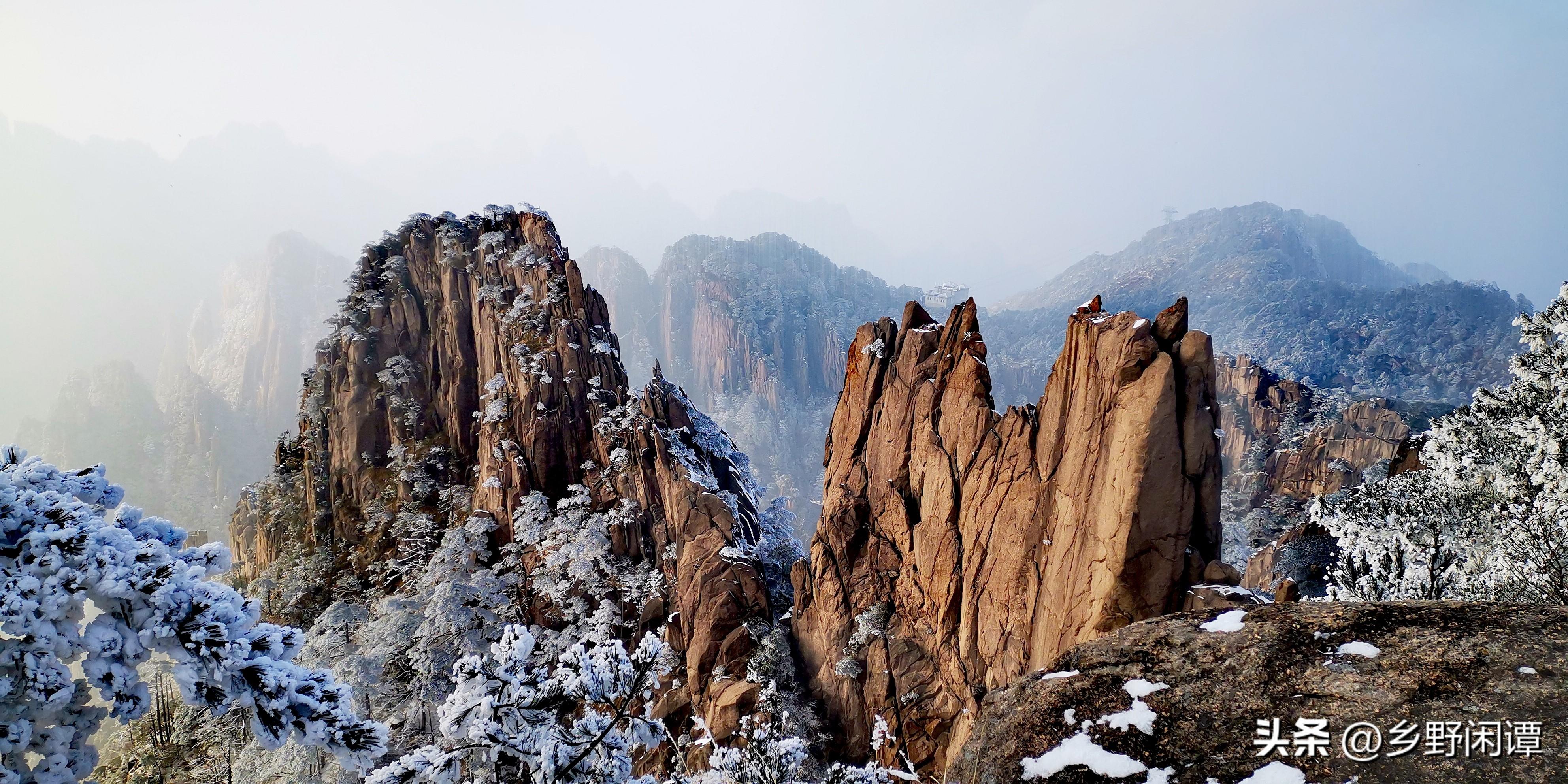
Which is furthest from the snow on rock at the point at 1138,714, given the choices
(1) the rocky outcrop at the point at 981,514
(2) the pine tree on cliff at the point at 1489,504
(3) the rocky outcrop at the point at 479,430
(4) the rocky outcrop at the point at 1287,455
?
(4) the rocky outcrop at the point at 1287,455

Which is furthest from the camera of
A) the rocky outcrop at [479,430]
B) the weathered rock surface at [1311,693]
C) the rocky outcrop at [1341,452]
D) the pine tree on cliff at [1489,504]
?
the rocky outcrop at [1341,452]

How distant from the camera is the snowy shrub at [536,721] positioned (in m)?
6.21

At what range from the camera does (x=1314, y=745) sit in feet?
18.2

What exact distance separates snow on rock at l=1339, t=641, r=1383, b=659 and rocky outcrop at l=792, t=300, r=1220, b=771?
7.34 meters

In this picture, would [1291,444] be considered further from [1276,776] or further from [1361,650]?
[1276,776]

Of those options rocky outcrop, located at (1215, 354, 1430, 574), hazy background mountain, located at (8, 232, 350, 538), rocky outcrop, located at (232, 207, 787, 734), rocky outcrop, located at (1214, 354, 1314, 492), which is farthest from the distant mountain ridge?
hazy background mountain, located at (8, 232, 350, 538)

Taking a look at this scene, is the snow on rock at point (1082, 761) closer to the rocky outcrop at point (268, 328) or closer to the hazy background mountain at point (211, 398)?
the hazy background mountain at point (211, 398)

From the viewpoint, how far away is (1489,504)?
11.7 m

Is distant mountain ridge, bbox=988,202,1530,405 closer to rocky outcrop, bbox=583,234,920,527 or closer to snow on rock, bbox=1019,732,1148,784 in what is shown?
rocky outcrop, bbox=583,234,920,527

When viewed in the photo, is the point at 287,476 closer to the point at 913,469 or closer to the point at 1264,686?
the point at 913,469

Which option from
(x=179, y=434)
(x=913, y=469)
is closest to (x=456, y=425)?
(x=913, y=469)

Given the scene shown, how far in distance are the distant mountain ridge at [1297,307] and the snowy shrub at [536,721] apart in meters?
53.6

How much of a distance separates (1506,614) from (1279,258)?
16743cm

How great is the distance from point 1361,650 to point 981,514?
12.0 meters
